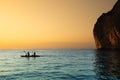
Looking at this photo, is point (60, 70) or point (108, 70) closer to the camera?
point (108, 70)

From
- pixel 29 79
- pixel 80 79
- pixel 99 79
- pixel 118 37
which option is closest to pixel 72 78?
pixel 80 79

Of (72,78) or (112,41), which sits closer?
(72,78)

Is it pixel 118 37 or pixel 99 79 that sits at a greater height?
pixel 118 37

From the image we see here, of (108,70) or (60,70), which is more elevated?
(60,70)

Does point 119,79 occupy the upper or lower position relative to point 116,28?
lower

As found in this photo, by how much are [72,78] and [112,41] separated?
166 m

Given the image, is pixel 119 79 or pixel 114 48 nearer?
pixel 119 79

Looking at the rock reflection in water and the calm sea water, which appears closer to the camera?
the rock reflection in water

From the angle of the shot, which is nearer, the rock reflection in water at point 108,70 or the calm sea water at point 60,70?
the rock reflection in water at point 108,70

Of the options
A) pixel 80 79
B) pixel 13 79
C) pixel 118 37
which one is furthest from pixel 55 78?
pixel 118 37

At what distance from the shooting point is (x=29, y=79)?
121ft

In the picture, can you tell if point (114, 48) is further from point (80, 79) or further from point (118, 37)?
point (80, 79)

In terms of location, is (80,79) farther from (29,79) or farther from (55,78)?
(29,79)

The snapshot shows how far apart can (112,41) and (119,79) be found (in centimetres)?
16618
